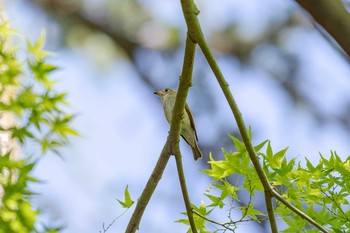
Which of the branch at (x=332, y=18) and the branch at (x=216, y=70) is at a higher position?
the branch at (x=216, y=70)

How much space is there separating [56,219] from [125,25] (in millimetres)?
4712

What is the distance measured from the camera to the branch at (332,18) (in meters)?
0.98

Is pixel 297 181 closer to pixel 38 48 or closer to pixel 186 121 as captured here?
pixel 38 48

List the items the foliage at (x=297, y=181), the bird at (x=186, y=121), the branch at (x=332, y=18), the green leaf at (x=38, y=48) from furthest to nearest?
the bird at (x=186, y=121)
the foliage at (x=297, y=181)
the green leaf at (x=38, y=48)
the branch at (x=332, y=18)

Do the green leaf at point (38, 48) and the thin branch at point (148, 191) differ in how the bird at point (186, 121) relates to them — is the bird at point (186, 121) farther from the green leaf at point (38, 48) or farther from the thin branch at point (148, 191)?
the green leaf at point (38, 48)

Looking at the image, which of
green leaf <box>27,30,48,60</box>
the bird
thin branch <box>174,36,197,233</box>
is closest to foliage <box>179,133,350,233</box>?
thin branch <box>174,36,197,233</box>

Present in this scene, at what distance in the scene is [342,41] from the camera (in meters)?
0.98

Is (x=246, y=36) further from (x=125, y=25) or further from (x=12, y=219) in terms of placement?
(x=12, y=219)

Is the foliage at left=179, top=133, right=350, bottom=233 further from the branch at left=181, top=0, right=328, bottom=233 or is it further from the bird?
the bird

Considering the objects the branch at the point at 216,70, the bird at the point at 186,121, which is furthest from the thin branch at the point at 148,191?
the bird at the point at 186,121

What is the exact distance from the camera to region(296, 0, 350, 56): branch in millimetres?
984

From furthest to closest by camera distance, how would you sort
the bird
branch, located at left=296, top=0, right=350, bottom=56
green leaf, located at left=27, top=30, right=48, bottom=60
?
the bird, green leaf, located at left=27, top=30, right=48, bottom=60, branch, located at left=296, top=0, right=350, bottom=56

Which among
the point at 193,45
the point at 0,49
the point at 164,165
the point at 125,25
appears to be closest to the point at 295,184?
the point at 164,165

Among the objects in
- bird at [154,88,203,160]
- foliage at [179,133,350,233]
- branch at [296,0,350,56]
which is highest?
bird at [154,88,203,160]
